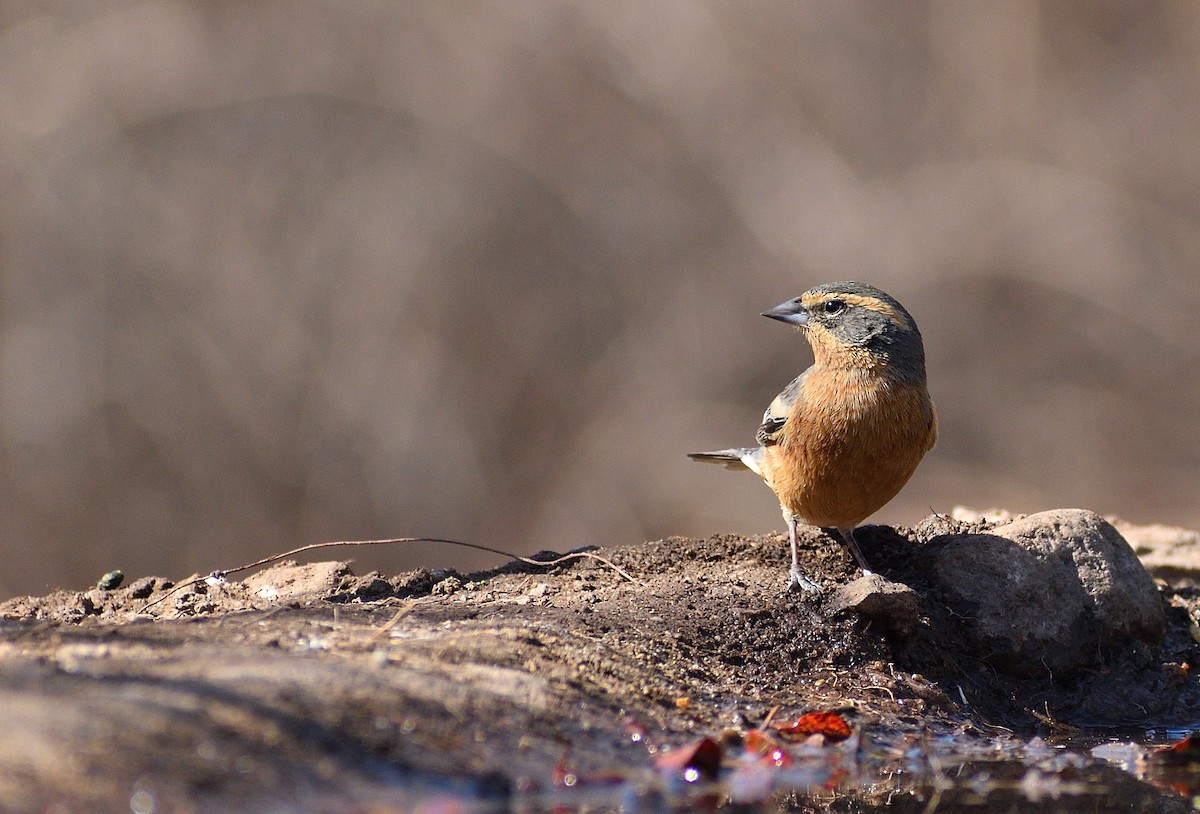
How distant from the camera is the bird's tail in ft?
23.8

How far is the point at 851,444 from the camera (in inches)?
239

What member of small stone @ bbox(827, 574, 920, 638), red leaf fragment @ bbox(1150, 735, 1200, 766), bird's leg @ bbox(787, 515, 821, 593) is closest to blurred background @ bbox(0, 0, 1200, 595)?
bird's leg @ bbox(787, 515, 821, 593)

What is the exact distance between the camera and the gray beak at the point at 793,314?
6.82 m

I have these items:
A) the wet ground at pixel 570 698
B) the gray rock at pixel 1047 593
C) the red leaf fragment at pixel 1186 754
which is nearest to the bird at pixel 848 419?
the wet ground at pixel 570 698

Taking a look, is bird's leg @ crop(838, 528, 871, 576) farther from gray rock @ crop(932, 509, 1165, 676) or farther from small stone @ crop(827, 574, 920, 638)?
small stone @ crop(827, 574, 920, 638)

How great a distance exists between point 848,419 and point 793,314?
99 centimetres

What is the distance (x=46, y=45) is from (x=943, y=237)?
10.7 meters

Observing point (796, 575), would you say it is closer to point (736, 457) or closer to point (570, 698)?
point (736, 457)

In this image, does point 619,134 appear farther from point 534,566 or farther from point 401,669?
point 401,669

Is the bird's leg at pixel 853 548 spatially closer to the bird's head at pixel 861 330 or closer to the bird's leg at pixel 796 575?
the bird's leg at pixel 796 575

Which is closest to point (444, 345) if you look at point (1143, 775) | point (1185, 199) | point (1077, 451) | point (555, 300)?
point (555, 300)

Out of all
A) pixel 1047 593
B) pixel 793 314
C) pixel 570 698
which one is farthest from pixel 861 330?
pixel 570 698

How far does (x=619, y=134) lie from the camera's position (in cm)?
1537

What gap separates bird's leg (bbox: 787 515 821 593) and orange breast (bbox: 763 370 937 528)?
13 centimetres
